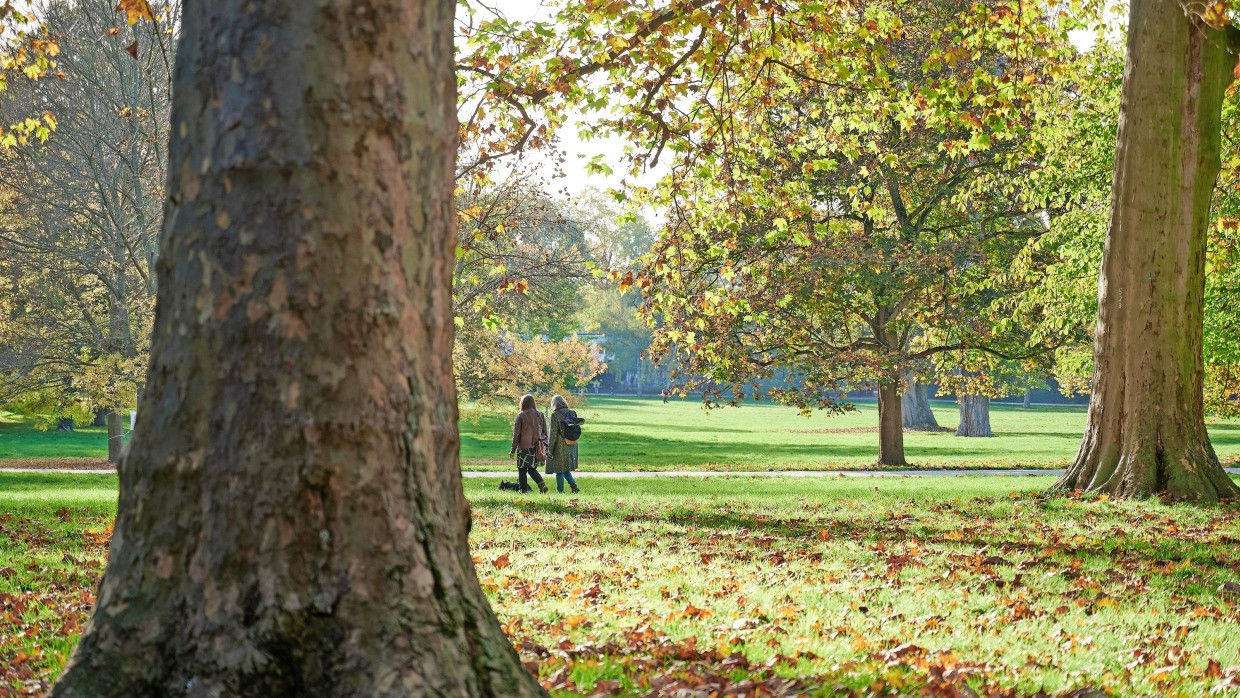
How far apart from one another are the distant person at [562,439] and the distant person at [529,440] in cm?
22

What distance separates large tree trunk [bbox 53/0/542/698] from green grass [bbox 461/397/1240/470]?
20.7 meters

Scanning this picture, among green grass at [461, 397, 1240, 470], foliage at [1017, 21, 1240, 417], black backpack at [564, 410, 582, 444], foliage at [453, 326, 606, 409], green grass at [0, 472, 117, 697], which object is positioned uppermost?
foliage at [1017, 21, 1240, 417]

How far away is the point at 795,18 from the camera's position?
41.2 ft

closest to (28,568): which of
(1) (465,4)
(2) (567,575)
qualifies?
(2) (567,575)

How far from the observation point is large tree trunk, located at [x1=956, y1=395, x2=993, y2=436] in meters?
41.8

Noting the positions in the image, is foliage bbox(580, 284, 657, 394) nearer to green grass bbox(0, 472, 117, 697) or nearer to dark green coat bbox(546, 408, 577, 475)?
dark green coat bbox(546, 408, 577, 475)

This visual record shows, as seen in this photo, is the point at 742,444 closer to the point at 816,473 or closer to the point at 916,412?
the point at 816,473

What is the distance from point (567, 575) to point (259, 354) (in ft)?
16.8

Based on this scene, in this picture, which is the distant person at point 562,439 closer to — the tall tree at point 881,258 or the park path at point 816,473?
the tall tree at point 881,258

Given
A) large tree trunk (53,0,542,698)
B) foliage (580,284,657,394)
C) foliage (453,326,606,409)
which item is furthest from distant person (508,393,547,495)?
foliage (580,284,657,394)

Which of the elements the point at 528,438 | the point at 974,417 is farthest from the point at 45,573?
the point at 974,417

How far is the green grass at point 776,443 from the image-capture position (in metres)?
26.3

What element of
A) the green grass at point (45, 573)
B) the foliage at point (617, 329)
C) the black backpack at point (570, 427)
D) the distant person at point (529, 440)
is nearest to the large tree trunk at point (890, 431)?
the black backpack at point (570, 427)

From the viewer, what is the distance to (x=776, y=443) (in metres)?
36.8
